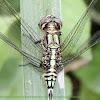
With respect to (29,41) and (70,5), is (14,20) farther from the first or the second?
(70,5)

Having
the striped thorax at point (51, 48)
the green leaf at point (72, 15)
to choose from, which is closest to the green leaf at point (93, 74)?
the green leaf at point (72, 15)

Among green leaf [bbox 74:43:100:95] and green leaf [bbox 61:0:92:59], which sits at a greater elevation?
green leaf [bbox 61:0:92:59]

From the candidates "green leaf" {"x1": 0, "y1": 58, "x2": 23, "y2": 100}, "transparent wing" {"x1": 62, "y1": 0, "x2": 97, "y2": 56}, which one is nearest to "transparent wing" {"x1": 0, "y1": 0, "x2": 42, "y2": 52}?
"transparent wing" {"x1": 62, "y1": 0, "x2": 97, "y2": 56}

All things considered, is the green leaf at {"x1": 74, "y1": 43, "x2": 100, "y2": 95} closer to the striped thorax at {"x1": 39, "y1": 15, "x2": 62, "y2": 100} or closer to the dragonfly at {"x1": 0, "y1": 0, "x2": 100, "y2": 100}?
the dragonfly at {"x1": 0, "y1": 0, "x2": 100, "y2": 100}

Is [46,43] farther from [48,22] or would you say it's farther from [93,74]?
[93,74]

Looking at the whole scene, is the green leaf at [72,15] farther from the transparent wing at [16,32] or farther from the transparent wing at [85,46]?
the transparent wing at [16,32]

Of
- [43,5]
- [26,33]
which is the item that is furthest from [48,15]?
[26,33]
